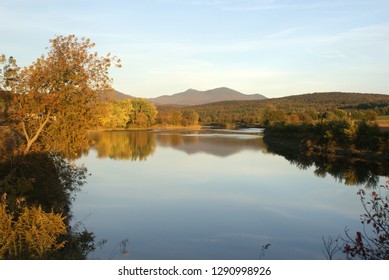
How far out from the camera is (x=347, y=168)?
21688 mm

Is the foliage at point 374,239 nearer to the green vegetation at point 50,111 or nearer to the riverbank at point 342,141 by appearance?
the green vegetation at point 50,111

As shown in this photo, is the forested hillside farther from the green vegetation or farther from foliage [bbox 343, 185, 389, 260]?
foliage [bbox 343, 185, 389, 260]

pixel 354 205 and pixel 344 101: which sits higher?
pixel 344 101

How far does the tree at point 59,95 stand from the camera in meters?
9.62

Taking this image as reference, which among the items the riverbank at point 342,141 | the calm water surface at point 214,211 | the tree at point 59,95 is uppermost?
the tree at point 59,95

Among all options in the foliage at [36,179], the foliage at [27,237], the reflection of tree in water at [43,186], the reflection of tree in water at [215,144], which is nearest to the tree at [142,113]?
the reflection of tree in water at [215,144]

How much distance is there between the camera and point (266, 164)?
956 inches

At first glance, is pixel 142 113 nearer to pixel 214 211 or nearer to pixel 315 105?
pixel 315 105

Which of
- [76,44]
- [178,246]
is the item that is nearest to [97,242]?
[178,246]

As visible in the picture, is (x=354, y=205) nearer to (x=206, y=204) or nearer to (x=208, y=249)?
(x=206, y=204)

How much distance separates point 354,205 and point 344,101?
84487 millimetres

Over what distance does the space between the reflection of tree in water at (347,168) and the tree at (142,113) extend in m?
42.9

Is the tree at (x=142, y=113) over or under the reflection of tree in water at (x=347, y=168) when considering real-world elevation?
over

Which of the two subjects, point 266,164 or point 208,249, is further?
point 266,164
